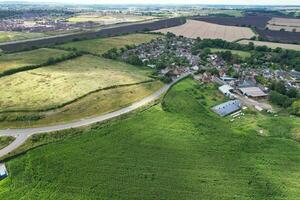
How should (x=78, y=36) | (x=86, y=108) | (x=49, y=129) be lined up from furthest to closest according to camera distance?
(x=78, y=36), (x=86, y=108), (x=49, y=129)

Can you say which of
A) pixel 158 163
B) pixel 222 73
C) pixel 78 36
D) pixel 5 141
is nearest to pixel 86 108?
pixel 5 141

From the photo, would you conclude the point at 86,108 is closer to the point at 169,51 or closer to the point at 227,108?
the point at 227,108

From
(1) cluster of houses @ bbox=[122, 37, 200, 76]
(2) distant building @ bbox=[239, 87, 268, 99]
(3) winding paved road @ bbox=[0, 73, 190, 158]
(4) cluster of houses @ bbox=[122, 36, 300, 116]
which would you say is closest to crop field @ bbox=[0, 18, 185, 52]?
(1) cluster of houses @ bbox=[122, 37, 200, 76]

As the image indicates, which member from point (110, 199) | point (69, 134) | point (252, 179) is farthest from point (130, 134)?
point (252, 179)

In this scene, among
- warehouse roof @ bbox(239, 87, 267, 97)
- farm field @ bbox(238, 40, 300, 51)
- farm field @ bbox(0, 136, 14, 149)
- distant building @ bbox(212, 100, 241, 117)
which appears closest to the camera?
farm field @ bbox(0, 136, 14, 149)

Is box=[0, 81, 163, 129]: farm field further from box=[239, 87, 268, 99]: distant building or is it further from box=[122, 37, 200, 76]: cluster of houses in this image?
box=[239, 87, 268, 99]: distant building

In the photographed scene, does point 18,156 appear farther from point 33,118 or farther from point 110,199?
point 110,199

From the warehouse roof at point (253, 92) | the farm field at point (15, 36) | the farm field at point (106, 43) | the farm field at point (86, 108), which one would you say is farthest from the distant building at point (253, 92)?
the farm field at point (15, 36)
